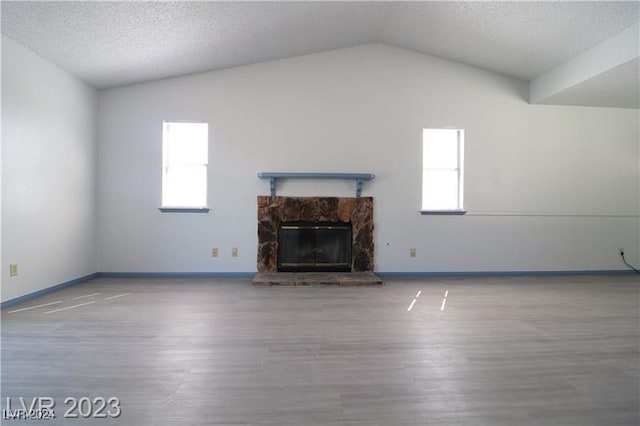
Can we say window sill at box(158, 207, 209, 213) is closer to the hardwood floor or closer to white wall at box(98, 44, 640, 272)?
white wall at box(98, 44, 640, 272)

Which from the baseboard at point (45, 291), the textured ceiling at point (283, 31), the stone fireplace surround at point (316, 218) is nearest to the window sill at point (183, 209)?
the stone fireplace surround at point (316, 218)

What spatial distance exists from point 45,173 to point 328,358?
3.71 m

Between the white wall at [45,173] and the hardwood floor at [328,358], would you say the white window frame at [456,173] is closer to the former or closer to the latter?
the hardwood floor at [328,358]

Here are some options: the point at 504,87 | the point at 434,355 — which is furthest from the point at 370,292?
the point at 504,87

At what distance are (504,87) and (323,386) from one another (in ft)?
17.0

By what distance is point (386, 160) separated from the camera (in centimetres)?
498

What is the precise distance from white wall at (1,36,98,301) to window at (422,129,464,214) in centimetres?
473

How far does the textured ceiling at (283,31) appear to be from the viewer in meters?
3.15

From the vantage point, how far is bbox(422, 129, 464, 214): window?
5137 millimetres

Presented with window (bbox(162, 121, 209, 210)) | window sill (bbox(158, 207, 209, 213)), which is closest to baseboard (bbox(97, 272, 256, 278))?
window sill (bbox(158, 207, 209, 213))

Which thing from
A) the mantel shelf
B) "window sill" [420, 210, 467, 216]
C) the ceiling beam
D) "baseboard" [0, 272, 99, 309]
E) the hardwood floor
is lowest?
the hardwood floor

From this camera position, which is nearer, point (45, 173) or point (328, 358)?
point (328, 358)

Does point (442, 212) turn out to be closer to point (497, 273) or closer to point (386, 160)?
point (386, 160)

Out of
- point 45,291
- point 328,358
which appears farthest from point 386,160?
point 45,291
